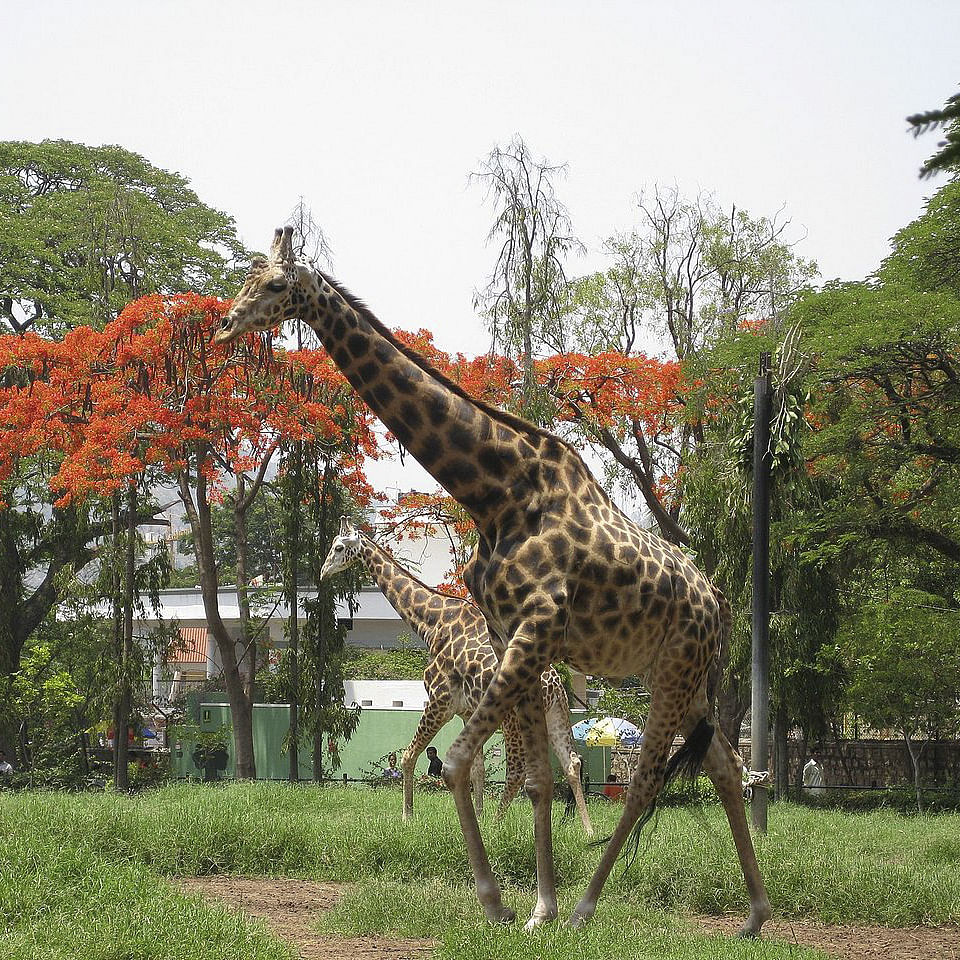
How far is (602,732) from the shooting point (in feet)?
69.6

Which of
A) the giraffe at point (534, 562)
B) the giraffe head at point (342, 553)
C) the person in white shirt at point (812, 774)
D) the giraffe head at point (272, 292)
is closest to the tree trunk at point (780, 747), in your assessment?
the person in white shirt at point (812, 774)

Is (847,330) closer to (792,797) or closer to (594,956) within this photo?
(792,797)

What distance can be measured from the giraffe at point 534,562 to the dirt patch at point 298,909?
609mm

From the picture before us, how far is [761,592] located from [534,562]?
4939 millimetres

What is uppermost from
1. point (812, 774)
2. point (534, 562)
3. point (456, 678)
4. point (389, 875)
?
point (534, 562)

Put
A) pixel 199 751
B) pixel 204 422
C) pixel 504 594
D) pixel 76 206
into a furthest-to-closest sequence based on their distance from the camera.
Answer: pixel 76 206 < pixel 199 751 < pixel 204 422 < pixel 504 594

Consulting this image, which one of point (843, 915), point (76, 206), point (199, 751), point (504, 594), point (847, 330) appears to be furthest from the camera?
point (76, 206)

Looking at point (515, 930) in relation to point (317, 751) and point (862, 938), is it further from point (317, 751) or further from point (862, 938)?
point (317, 751)

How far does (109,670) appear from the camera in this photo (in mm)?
18188

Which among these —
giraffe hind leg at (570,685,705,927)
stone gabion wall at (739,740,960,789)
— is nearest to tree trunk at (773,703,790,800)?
stone gabion wall at (739,740,960,789)

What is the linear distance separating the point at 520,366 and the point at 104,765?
1215cm

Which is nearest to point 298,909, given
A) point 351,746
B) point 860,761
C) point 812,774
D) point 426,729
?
point 426,729

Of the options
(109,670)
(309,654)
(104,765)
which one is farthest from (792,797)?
(104,765)

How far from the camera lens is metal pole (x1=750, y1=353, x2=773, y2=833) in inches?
432
